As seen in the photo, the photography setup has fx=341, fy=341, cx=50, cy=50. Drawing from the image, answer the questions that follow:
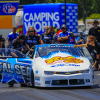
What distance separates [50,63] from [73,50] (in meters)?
1.29

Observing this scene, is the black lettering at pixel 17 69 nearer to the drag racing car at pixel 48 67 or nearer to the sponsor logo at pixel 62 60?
the drag racing car at pixel 48 67

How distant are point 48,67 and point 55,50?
1.25m

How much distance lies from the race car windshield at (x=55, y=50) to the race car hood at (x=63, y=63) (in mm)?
267

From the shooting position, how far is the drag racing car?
28.7ft

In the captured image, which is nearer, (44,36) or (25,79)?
(25,79)

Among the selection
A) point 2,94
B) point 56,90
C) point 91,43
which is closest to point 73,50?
point 56,90

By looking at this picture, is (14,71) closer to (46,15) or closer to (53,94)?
(53,94)

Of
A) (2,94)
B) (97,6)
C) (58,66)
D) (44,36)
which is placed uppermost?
(97,6)

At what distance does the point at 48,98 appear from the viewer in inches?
288

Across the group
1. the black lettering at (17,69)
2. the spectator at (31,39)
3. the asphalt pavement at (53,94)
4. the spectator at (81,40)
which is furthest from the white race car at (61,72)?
the spectator at (81,40)

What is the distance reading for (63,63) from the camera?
29.7 ft

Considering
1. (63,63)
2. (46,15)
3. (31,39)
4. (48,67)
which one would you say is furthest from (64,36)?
(46,15)

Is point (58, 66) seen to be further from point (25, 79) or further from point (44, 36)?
point (44, 36)

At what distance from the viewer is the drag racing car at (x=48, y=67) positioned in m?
8.73
